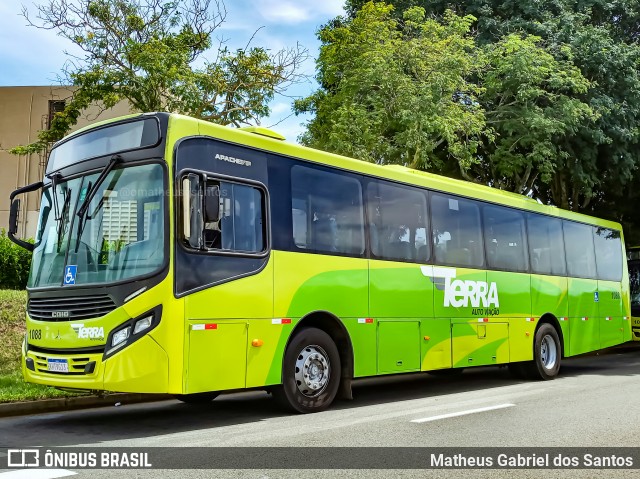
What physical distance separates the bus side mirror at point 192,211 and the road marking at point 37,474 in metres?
2.75

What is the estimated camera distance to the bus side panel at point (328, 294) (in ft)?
28.5

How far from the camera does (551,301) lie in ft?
47.7

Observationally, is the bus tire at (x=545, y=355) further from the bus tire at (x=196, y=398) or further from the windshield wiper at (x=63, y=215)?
the windshield wiper at (x=63, y=215)

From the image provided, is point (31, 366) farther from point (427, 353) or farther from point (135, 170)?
point (427, 353)

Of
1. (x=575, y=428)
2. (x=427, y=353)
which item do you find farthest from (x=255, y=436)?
(x=427, y=353)

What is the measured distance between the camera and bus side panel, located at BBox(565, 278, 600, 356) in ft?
50.4

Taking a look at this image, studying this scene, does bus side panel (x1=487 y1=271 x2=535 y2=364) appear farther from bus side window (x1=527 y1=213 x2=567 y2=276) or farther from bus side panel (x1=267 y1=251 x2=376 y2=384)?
bus side panel (x1=267 y1=251 x2=376 y2=384)

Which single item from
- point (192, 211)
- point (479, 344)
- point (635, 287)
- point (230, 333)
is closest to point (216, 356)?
point (230, 333)

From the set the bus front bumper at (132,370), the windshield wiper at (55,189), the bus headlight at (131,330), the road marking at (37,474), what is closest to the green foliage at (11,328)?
the windshield wiper at (55,189)

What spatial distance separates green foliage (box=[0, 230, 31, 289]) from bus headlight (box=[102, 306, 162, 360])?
1186 centimetres

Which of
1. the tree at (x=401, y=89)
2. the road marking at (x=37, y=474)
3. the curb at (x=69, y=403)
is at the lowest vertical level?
the road marking at (x=37, y=474)

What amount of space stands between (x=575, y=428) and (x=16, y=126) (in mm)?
30054

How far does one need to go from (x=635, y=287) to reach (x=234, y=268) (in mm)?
20045

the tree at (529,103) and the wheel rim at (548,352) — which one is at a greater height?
the tree at (529,103)
